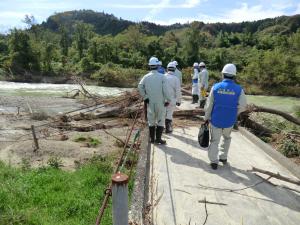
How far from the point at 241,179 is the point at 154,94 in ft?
8.93

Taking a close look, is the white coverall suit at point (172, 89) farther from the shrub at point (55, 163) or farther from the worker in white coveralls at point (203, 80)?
the worker in white coveralls at point (203, 80)

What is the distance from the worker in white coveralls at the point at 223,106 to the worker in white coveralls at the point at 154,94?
4.99ft

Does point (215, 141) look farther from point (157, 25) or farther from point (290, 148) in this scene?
point (157, 25)

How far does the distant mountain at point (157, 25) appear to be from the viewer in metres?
85.1

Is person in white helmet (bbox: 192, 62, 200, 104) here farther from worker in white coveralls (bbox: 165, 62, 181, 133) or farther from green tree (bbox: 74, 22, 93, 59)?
green tree (bbox: 74, 22, 93, 59)

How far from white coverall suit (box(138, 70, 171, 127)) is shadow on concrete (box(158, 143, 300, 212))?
728 millimetres

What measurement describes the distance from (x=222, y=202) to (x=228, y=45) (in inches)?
2543

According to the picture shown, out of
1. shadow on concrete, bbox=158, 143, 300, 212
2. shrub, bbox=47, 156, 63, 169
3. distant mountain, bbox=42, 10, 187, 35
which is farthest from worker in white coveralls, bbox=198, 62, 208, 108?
distant mountain, bbox=42, 10, 187, 35

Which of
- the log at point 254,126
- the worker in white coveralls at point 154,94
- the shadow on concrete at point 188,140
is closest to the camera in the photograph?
the worker in white coveralls at point 154,94

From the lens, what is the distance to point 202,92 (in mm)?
13016

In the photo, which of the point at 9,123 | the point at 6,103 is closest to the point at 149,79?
the point at 9,123

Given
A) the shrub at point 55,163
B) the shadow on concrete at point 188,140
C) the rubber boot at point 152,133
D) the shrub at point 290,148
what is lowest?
the shrub at point 55,163

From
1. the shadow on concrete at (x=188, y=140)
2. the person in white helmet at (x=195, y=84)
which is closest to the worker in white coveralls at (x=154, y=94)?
the shadow on concrete at (x=188, y=140)

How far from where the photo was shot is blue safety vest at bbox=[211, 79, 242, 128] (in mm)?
6246
